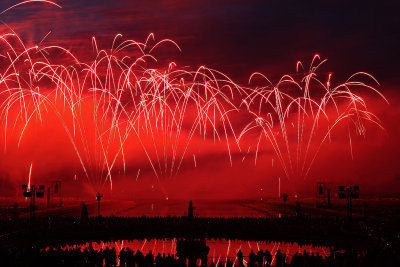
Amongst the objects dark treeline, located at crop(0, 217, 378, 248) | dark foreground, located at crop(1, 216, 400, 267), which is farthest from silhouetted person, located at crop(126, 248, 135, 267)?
dark treeline, located at crop(0, 217, 378, 248)

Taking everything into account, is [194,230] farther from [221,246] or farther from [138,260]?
[138,260]

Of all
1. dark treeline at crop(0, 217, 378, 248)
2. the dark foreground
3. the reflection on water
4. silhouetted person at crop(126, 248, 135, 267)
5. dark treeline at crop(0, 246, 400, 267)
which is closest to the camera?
dark treeline at crop(0, 246, 400, 267)

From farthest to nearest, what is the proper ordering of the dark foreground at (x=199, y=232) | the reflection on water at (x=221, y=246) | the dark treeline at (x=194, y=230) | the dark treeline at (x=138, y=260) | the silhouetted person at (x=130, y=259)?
the dark treeline at (x=194, y=230) → the dark foreground at (x=199, y=232) → the reflection on water at (x=221, y=246) → the silhouetted person at (x=130, y=259) → the dark treeline at (x=138, y=260)

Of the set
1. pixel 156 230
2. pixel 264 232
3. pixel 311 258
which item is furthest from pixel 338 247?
pixel 156 230

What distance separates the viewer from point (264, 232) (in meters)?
37.1

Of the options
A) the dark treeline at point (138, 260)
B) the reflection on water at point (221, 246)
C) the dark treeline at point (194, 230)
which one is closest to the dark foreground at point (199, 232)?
the dark treeline at point (194, 230)

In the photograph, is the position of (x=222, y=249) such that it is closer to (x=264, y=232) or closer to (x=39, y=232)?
(x=264, y=232)

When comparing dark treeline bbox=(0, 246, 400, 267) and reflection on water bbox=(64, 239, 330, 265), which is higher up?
dark treeline bbox=(0, 246, 400, 267)

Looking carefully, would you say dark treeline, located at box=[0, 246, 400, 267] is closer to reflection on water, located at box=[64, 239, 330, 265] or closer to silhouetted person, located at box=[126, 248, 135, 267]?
silhouetted person, located at box=[126, 248, 135, 267]

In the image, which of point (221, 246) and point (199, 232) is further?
point (199, 232)

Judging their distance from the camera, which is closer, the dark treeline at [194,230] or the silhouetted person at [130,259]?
the silhouetted person at [130,259]

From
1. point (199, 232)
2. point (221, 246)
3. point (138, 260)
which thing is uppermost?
point (138, 260)

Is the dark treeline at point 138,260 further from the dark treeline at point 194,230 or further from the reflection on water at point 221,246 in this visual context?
the dark treeline at point 194,230

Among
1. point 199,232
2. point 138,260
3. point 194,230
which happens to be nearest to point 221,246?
point 199,232
